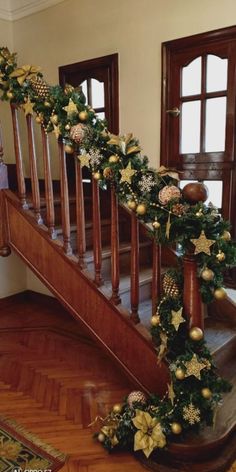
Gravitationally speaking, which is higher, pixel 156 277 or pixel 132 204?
pixel 132 204

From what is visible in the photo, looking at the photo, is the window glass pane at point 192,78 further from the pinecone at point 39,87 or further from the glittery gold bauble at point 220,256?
the glittery gold bauble at point 220,256

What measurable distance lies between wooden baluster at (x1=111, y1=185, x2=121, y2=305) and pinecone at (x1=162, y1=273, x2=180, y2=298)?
0.32 meters

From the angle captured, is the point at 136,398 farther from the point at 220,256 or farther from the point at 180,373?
the point at 220,256

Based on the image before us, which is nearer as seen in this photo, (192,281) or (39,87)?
(192,281)

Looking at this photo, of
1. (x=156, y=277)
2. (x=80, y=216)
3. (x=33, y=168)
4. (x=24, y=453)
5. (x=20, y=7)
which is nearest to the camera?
(x=24, y=453)

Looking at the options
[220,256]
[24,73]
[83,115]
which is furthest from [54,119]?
[220,256]

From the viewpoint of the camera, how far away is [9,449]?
5.80ft

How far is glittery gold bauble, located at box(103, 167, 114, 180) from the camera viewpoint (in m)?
1.77

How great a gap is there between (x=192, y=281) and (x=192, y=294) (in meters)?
0.06

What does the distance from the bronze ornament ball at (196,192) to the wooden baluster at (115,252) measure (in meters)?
0.43

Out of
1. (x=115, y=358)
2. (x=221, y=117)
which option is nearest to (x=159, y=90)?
(x=221, y=117)

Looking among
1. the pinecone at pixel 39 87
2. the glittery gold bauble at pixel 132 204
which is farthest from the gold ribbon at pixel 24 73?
the glittery gold bauble at pixel 132 204

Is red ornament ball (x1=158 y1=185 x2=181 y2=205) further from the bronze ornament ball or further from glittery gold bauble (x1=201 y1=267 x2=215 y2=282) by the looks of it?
glittery gold bauble (x1=201 y1=267 x2=215 y2=282)

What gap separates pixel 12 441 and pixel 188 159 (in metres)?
2.16
